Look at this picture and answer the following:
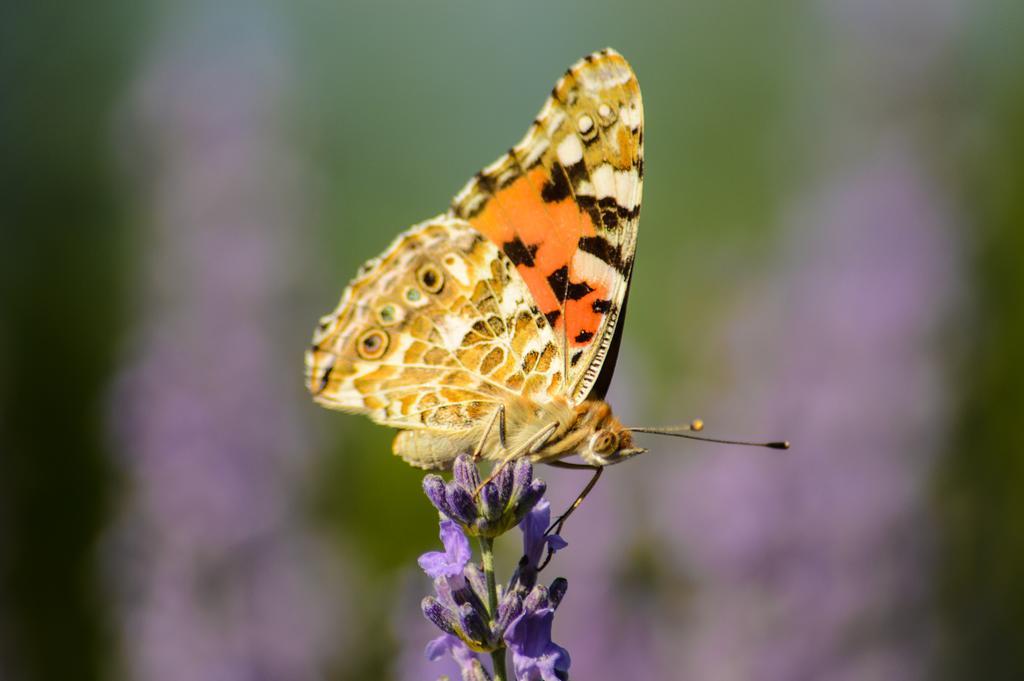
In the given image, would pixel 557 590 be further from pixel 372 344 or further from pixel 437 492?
pixel 372 344

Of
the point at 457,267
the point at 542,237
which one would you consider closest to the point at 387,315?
the point at 457,267

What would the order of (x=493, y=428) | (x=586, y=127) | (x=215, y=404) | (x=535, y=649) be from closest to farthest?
1. (x=535, y=649)
2. (x=493, y=428)
3. (x=586, y=127)
4. (x=215, y=404)

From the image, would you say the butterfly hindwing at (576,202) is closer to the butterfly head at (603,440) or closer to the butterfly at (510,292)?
the butterfly at (510,292)

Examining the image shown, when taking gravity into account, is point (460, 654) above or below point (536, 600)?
below

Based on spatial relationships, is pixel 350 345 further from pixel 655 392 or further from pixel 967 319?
pixel 967 319

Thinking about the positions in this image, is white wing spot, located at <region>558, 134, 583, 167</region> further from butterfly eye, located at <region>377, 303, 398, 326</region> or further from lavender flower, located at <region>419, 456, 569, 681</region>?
lavender flower, located at <region>419, 456, 569, 681</region>

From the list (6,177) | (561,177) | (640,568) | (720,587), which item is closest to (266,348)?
(640,568)

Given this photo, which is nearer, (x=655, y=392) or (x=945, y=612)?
(x=945, y=612)
